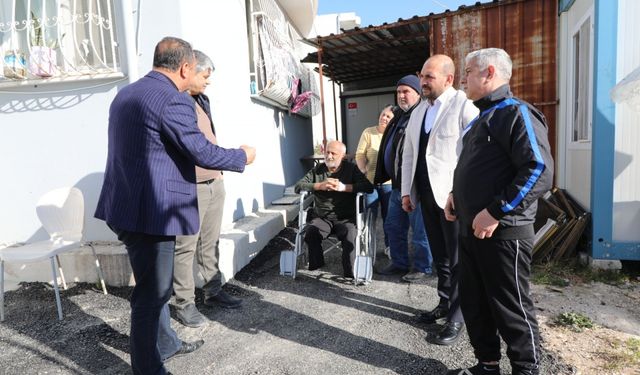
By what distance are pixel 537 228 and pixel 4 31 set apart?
5.84 meters

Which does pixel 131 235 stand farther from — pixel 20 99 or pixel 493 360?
pixel 20 99

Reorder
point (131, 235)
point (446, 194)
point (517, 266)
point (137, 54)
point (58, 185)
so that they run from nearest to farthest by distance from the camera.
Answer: point (517, 266) < point (131, 235) < point (446, 194) < point (137, 54) < point (58, 185)

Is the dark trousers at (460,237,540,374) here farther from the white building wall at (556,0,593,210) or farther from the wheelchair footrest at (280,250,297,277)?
the white building wall at (556,0,593,210)

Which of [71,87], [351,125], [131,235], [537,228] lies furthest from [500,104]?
[351,125]

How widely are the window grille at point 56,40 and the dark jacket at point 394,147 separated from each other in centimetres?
258

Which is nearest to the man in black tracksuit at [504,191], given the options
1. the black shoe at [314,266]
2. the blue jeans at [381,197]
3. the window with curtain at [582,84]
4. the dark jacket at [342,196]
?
the dark jacket at [342,196]

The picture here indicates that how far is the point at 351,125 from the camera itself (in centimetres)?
1090

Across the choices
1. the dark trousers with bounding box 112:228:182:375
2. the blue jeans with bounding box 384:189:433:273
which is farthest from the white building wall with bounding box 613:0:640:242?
the dark trousers with bounding box 112:228:182:375

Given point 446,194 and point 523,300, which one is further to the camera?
point 446,194

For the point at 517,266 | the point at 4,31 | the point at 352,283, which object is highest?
the point at 4,31

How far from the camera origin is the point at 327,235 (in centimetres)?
420

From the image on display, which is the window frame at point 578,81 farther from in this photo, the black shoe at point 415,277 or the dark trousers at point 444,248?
the dark trousers at point 444,248

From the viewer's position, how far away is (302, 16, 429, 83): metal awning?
6.49 m

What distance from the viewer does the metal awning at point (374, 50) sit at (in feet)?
21.3
